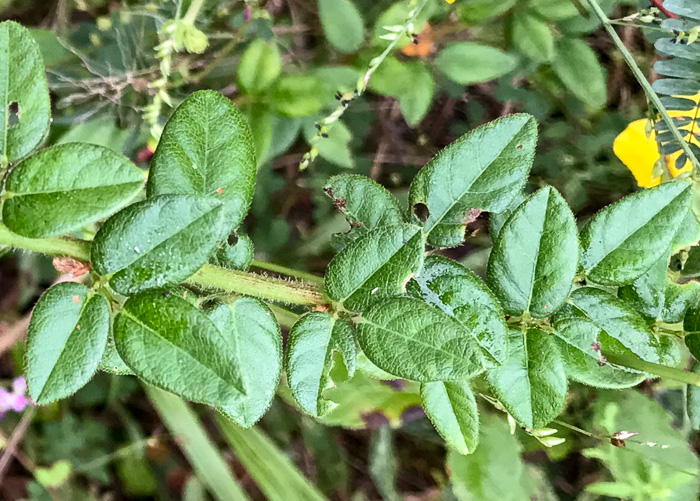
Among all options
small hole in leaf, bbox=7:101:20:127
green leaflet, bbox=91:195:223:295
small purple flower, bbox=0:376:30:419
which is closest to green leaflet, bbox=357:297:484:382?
green leaflet, bbox=91:195:223:295

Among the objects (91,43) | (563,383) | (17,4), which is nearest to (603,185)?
(563,383)

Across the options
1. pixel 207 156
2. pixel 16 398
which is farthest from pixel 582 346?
pixel 16 398

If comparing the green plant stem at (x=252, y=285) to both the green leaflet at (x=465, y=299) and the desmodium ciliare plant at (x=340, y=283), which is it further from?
the green leaflet at (x=465, y=299)

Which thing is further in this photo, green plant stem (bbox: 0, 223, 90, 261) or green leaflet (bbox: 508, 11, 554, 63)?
green leaflet (bbox: 508, 11, 554, 63)

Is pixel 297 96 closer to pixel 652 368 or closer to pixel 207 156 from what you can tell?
pixel 207 156

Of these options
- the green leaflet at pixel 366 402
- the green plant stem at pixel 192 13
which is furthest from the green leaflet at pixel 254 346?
the green leaflet at pixel 366 402

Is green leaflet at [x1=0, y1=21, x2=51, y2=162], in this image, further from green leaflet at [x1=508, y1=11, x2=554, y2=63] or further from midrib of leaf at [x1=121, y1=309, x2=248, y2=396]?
green leaflet at [x1=508, y1=11, x2=554, y2=63]
